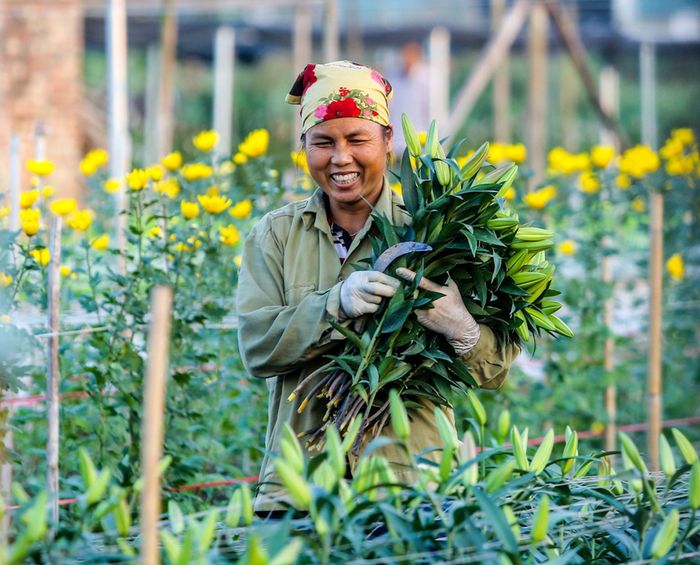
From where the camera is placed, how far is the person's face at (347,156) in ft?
9.32

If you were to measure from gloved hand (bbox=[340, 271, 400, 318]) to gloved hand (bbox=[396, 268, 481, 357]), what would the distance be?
0.06m

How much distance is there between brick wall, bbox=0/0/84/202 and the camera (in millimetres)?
12203

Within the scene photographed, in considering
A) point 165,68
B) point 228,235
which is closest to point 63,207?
point 228,235

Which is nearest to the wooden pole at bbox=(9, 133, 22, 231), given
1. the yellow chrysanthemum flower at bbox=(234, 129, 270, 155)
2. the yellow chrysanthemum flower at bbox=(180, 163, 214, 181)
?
the yellow chrysanthemum flower at bbox=(180, 163, 214, 181)

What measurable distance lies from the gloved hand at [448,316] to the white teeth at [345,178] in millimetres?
301

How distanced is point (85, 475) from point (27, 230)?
1.83m

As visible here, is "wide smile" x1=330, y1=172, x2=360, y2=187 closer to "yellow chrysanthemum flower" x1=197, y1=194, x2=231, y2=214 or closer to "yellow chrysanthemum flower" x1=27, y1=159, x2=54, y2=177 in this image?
"yellow chrysanthemum flower" x1=197, y1=194, x2=231, y2=214

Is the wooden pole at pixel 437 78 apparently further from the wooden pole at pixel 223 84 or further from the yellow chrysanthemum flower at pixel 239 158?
the yellow chrysanthemum flower at pixel 239 158

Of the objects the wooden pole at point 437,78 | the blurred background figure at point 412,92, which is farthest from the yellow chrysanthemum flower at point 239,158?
the wooden pole at point 437,78

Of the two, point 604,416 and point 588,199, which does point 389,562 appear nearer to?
point 604,416

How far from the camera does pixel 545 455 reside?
266cm

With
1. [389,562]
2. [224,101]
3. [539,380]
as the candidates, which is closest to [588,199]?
[539,380]

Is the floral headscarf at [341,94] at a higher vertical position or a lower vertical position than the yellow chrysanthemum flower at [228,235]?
higher

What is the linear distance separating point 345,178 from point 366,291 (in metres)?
0.36
